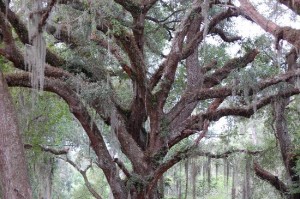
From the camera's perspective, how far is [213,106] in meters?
7.98

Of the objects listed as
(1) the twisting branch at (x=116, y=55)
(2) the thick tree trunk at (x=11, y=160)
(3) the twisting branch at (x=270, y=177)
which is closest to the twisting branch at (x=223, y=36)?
(1) the twisting branch at (x=116, y=55)

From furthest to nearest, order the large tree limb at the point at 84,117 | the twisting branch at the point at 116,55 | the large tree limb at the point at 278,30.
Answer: the twisting branch at the point at 116,55, the large tree limb at the point at 84,117, the large tree limb at the point at 278,30

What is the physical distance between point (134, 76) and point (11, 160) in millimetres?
2731

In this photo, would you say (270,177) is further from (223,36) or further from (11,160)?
(11,160)

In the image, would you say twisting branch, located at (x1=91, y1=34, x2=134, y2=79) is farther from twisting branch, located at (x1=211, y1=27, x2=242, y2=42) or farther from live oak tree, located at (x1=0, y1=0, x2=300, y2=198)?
twisting branch, located at (x1=211, y1=27, x2=242, y2=42)

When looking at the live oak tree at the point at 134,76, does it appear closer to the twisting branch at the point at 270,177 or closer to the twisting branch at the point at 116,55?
the twisting branch at the point at 116,55

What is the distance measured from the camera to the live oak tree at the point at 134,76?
6.17 meters

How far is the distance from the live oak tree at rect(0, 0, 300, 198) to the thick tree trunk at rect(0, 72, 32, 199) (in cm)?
100

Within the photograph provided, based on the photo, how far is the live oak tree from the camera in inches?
243

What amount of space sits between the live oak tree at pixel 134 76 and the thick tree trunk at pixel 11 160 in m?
1.00

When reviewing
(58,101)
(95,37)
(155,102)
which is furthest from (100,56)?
(58,101)

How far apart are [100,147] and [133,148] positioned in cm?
60

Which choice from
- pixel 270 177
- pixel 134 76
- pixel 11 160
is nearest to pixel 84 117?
pixel 134 76

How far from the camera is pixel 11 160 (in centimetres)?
453
